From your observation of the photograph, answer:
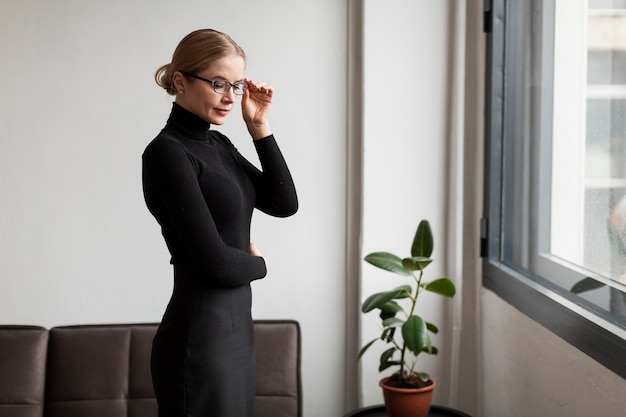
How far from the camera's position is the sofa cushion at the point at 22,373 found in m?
2.67

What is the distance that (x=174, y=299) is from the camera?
5.87 ft

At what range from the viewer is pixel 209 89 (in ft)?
5.69

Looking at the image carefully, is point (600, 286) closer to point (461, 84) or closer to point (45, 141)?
point (461, 84)

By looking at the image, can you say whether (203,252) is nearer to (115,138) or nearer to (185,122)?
(185,122)

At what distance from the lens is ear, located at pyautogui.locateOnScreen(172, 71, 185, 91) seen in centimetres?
175

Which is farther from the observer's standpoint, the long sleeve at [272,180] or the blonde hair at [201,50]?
the long sleeve at [272,180]

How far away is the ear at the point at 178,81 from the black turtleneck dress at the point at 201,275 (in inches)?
1.8

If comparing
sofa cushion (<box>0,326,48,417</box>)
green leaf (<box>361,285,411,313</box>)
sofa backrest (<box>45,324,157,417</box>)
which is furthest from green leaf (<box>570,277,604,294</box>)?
sofa cushion (<box>0,326,48,417</box>)

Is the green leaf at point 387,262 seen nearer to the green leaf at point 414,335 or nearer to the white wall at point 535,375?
the green leaf at point 414,335

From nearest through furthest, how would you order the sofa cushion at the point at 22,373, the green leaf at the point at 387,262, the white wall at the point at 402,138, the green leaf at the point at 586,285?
the green leaf at the point at 586,285
the green leaf at the point at 387,262
the sofa cushion at the point at 22,373
the white wall at the point at 402,138

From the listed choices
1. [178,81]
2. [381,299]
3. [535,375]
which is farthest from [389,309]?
[178,81]

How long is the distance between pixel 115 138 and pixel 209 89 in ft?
4.35

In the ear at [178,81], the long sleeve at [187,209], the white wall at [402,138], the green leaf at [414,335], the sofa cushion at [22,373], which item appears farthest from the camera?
the white wall at [402,138]

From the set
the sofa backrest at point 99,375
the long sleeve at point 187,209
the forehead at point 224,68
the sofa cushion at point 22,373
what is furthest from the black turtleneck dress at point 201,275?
the sofa cushion at point 22,373
